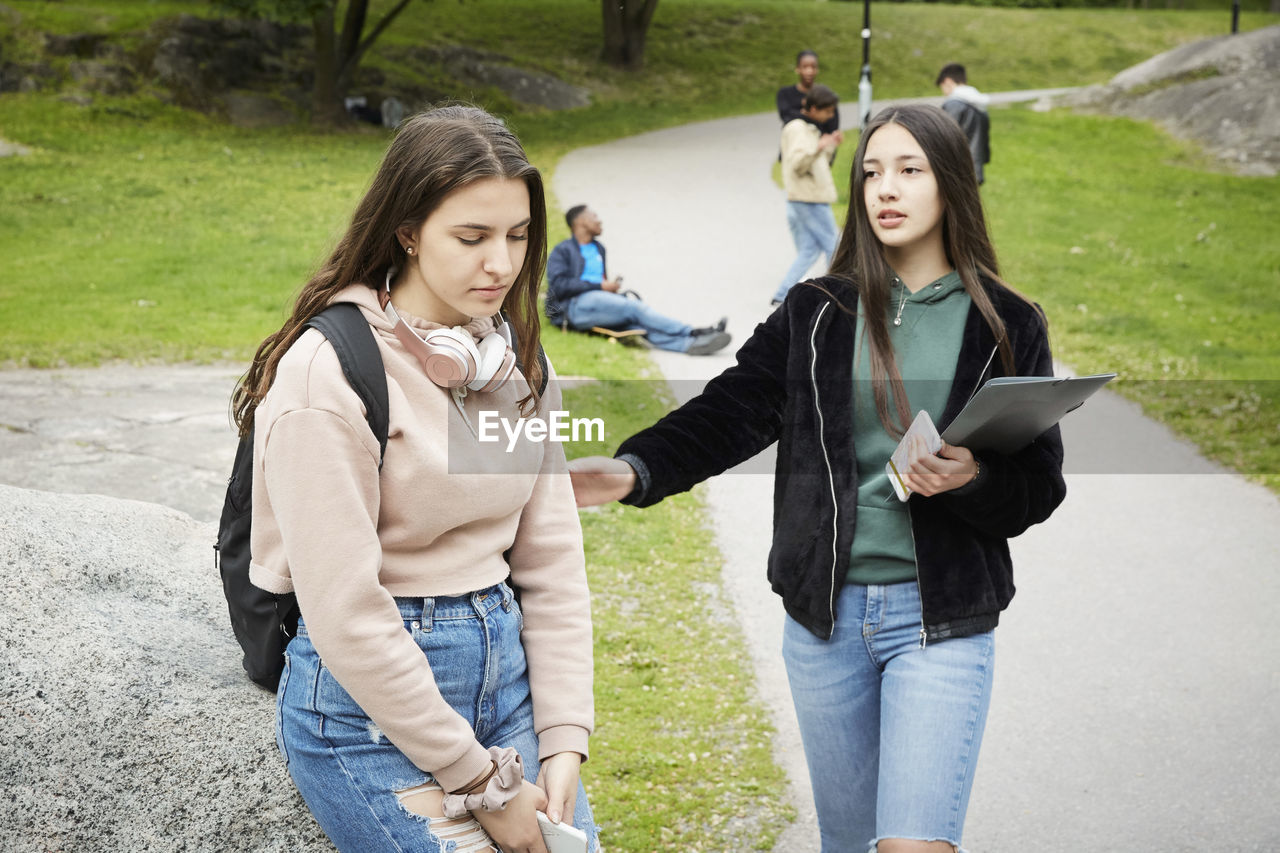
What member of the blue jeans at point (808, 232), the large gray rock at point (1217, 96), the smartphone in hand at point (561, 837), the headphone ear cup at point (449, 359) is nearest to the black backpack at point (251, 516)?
Answer: the headphone ear cup at point (449, 359)

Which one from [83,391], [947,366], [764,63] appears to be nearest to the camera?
[947,366]

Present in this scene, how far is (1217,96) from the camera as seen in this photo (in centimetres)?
2288

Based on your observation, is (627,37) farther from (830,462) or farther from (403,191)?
(403,191)

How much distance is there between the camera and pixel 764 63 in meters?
34.6

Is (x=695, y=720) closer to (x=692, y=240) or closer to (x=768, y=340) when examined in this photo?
(x=768, y=340)

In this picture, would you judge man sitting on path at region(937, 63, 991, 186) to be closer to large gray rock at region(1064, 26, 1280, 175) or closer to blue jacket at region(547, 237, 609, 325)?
blue jacket at region(547, 237, 609, 325)

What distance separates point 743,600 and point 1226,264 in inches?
451

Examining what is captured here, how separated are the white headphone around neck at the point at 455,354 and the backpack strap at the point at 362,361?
8 centimetres

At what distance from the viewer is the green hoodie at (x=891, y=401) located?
2.79 m

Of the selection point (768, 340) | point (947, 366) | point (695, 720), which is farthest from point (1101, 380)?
point (695, 720)

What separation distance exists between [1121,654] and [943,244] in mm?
3323

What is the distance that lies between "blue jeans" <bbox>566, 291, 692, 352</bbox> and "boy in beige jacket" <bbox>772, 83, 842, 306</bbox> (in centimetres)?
156

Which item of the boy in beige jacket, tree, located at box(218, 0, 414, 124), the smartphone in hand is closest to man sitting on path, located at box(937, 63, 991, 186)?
the boy in beige jacket

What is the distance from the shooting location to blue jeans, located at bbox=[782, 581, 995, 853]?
8.54 feet
